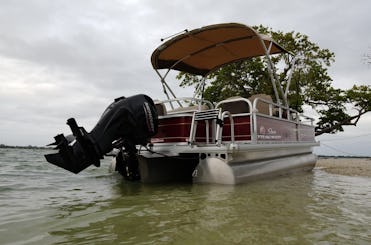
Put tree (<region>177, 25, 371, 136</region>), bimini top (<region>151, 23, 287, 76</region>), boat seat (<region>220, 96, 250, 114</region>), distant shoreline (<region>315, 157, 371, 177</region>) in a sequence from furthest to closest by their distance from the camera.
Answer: tree (<region>177, 25, 371, 136</region>) → distant shoreline (<region>315, 157, 371, 177</region>) → bimini top (<region>151, 23, 287, 76</region>) → boat seat (<region>220, 96, 250, 114</region>)

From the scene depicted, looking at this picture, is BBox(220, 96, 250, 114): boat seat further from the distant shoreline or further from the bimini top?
the distant shoreline

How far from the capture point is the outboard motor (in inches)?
168

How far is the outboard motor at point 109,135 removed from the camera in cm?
426

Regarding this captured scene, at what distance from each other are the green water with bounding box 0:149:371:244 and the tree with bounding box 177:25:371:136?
13.8m

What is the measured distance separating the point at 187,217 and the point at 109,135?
2.06 metres

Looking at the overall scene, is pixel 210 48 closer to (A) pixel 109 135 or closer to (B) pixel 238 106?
(B) pixel 238 106

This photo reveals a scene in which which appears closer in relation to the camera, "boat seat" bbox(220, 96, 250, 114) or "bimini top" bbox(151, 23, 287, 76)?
"boat seat" bbox(220, 96, 250, 114)

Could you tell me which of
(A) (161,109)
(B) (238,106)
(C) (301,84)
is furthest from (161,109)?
(C) (301,84)

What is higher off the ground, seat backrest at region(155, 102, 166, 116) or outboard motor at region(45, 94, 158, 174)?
seat backrest at region(155, 102, 166, 116)

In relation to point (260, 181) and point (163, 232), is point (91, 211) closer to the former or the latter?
point (163, 232)

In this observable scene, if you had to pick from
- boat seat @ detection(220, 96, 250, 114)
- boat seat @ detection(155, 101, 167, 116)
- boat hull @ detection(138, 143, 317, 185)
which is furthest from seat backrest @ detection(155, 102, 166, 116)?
boat seat @ detection(220, 96, 250, 114)

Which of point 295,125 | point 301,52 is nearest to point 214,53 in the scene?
point 295,125

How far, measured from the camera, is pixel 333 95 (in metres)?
18.4

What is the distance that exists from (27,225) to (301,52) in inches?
716
